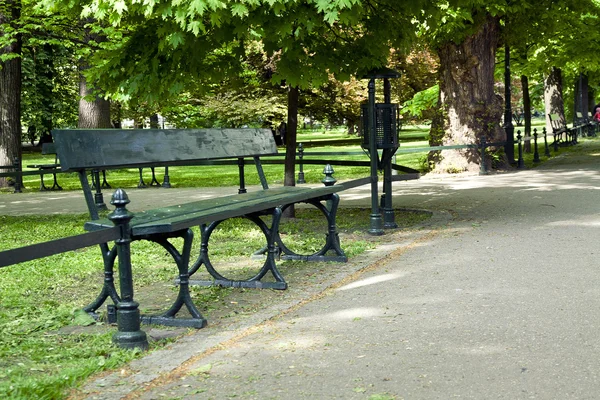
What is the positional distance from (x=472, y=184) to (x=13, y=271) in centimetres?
1050

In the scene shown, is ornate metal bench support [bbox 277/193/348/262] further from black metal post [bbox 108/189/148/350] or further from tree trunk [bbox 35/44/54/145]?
tree trunk [bbox 35/44/54/145]

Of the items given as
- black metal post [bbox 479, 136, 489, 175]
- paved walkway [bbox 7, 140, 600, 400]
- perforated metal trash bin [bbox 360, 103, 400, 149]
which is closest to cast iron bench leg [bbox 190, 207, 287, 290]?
paved walkway [bbox 7, 140, 600, 400]

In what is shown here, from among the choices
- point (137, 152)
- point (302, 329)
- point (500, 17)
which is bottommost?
point (302, 329)

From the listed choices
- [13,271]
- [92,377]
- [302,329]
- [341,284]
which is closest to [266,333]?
[302,329]

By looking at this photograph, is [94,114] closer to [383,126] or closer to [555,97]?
[383,126]

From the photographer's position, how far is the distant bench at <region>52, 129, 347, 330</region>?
536 centimetres

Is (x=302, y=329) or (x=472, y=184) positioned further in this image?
(x=472, y=184)

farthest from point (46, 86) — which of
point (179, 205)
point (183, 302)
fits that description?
point (183, 302)

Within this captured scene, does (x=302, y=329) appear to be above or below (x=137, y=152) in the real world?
below

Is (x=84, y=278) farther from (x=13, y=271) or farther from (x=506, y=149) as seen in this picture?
(x=506, y=149)

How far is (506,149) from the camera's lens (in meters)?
21.9

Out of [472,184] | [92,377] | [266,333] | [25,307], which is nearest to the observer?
[92,377]

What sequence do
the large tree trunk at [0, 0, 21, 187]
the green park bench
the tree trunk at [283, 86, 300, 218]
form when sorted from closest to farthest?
the tree trunk at [283, 86, 300, 218], the large tree trunk at [0, 0, 21, 187], the green park bench

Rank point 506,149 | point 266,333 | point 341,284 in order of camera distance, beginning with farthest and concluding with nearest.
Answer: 1. point 506,149
2. point 341,284
3. point 266,333
